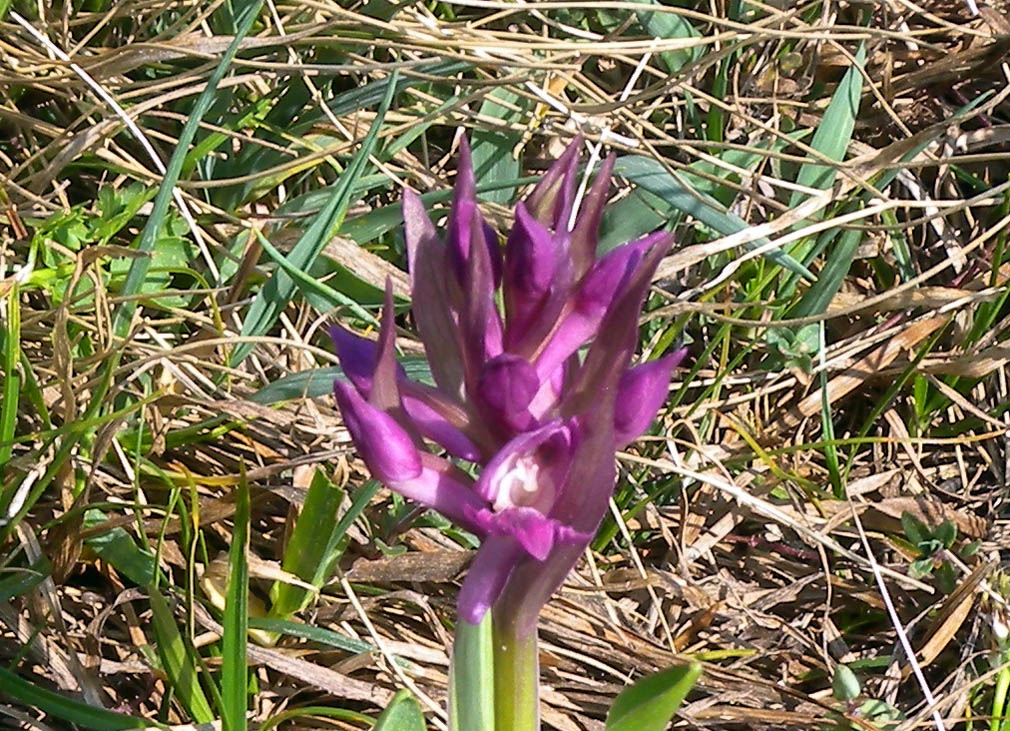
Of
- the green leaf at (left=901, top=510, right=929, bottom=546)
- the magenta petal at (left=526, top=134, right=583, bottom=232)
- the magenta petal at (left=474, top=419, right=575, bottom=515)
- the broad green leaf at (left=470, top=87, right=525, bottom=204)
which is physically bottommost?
the green leaf at (left=901, top=510, right=929, bottom=546)

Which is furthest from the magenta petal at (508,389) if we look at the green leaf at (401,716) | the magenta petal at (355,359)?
the green leaf at (401,716)

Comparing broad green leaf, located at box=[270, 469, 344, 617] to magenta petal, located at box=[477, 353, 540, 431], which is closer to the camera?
magenta petal, located at box=[477, 353, 540, 431]

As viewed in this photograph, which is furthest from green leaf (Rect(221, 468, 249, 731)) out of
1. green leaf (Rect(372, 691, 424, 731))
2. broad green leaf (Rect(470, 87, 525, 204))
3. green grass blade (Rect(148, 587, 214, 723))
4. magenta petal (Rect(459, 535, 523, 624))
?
broad green leaf (Rect(470, 87, 525, 204))

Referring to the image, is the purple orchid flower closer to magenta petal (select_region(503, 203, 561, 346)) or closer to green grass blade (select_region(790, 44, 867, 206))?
magenta petal (select_region(503, 203, 561, 346))

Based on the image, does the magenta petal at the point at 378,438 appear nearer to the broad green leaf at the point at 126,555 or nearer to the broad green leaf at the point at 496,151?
the broad green leaf at the point at 126,555

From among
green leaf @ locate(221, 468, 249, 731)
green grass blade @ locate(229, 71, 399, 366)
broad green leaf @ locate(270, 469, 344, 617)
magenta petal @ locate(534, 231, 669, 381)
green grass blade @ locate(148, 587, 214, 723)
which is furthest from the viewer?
green grass blade @ locate(229, 71, 399, 366)

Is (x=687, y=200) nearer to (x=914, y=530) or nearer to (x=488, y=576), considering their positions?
(x=914, y=530)

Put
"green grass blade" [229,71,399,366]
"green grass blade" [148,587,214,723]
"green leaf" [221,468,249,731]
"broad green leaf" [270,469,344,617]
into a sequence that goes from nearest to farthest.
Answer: "green leaf" [221,468,249,731] → "green grass blade" [148,587,214,723] → "broad green leaf" [270,469,344,617] → "green grass blade" [229,71,399,366]
